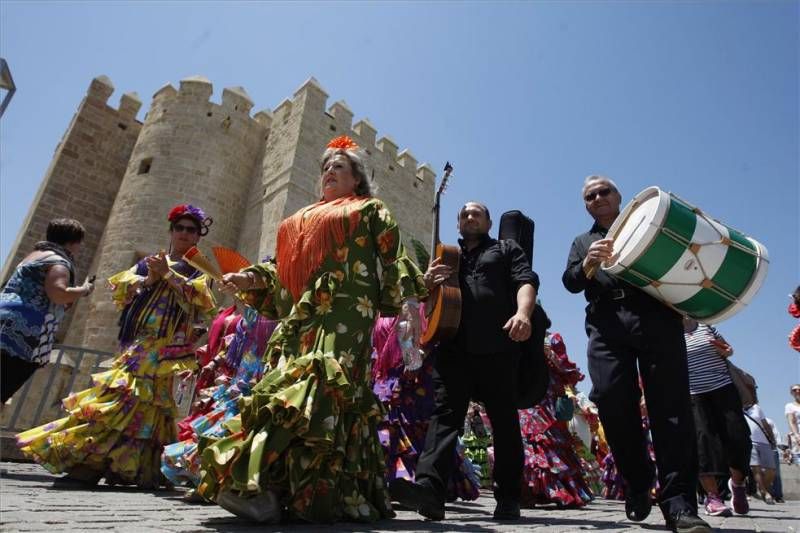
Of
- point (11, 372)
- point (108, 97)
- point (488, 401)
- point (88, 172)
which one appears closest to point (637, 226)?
point (488, 401)

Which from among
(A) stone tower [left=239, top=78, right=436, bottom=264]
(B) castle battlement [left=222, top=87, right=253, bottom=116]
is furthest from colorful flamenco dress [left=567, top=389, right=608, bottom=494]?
(B) castle battlement [left=222, top=87, right=253, bottom=116]

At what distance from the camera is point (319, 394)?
6.52 ft

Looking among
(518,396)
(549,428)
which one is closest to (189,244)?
(518,396)

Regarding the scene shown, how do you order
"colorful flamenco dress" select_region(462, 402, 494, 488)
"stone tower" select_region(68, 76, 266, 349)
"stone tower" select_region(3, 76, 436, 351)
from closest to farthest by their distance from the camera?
"colorful flamenco dress" select_region(462, 402, 494, 488) → "stone tower" select_region(68, 76, 266, 349) → "stone tower" select_region(3, 76, 436, 351)

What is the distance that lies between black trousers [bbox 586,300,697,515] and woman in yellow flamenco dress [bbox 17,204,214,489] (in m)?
2.71

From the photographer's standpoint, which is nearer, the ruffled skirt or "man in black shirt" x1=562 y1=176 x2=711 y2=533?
"man in black shirt" x1=562 y1=176 x2=711 y2=533

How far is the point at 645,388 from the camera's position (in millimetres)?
2480

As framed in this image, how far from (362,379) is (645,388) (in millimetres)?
1383

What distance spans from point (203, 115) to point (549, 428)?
637 inches

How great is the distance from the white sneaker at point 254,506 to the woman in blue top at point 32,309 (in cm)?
225

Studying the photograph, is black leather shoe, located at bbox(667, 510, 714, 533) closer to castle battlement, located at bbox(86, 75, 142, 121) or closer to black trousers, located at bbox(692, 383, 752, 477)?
black trousers, located at bbox(692, 383, 752, 477)

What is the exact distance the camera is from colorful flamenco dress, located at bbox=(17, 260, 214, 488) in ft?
10.6

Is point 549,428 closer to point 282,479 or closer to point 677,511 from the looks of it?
point 677,511

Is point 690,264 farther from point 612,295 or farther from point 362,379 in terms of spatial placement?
point 362,379
